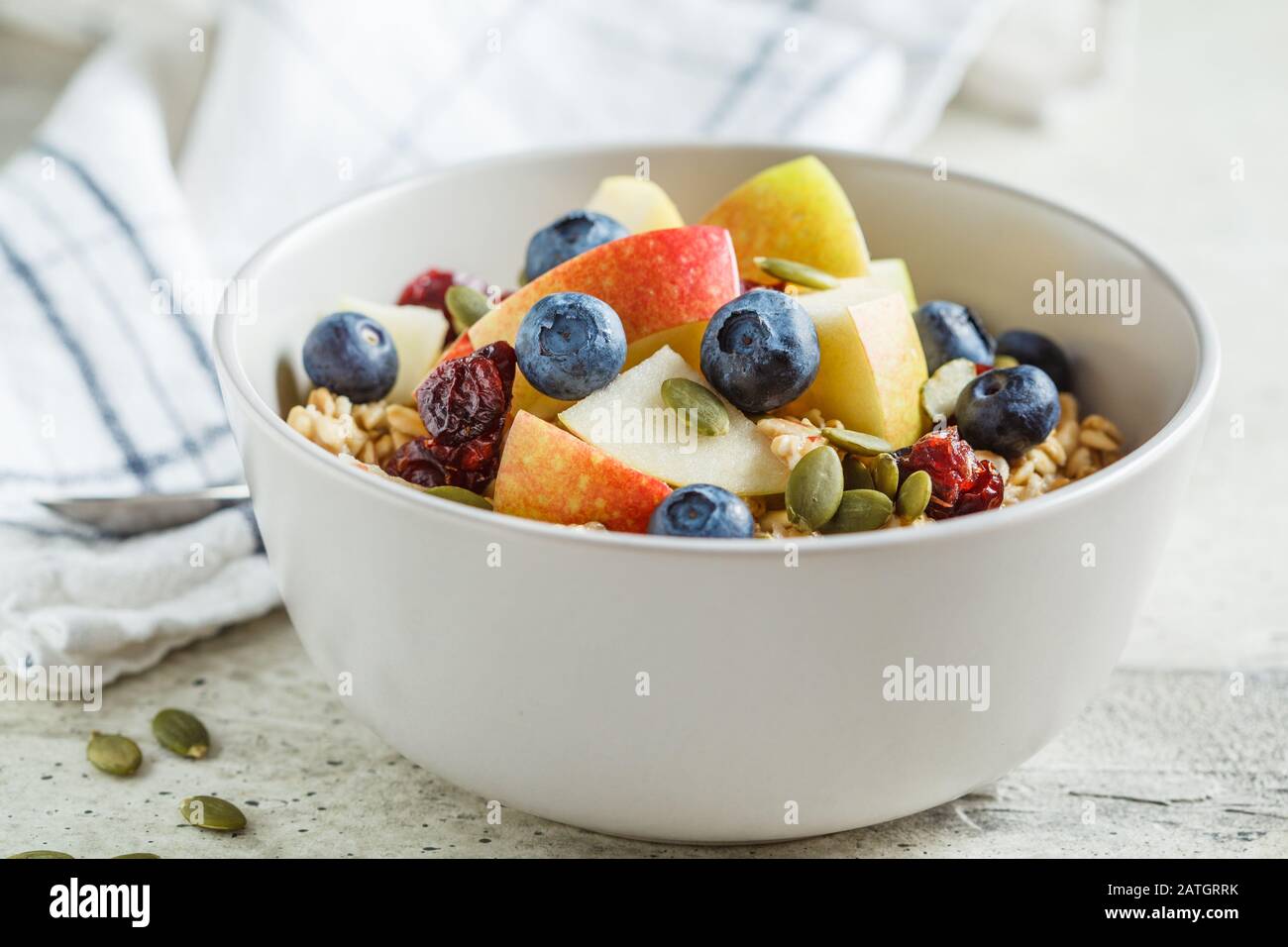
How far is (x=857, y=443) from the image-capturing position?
1002 millimetres

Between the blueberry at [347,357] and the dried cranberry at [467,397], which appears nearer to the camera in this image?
the dried cranberry at [467,397]

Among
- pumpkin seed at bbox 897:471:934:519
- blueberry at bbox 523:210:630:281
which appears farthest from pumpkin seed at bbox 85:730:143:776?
pumpkin seed at bbox 897:471:934:519

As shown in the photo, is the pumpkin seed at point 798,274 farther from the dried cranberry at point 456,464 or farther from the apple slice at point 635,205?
the dried cranberry at point 456,464

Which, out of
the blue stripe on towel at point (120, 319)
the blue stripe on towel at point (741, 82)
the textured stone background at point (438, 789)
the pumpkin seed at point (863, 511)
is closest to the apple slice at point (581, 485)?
the pumpkin seed at point (863, 511)

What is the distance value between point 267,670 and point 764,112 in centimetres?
105

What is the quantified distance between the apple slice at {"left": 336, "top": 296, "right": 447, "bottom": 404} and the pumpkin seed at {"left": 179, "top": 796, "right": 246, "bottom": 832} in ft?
1.19

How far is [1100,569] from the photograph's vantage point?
2.89 feet

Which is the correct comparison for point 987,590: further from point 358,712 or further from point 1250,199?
point 1250,199

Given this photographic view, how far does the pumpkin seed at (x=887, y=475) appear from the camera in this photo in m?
0.98

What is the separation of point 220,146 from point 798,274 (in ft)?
2.94

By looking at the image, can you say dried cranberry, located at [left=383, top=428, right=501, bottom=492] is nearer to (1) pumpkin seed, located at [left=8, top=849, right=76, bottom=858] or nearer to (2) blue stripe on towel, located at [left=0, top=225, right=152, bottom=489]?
(1) pumpkin seed, located at [left=8, top=849, right=76, bottom=858]

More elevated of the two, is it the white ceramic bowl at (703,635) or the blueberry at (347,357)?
the blueberry at (347,357)

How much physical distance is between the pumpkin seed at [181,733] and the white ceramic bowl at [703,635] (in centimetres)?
15

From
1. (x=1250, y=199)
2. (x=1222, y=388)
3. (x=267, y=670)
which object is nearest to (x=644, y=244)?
(x=267, y=670)
